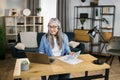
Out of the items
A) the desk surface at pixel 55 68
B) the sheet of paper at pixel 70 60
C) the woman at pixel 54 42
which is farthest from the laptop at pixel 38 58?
the woman at pixel 54 42

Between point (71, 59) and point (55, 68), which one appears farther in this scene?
point (71, 59)

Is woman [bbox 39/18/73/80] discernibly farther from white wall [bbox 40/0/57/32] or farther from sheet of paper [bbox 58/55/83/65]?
white wall [bbox 40/0/57/32]

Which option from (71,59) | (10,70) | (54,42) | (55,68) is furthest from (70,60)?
(10,70)

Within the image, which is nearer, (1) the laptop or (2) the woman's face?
(1) the laptop

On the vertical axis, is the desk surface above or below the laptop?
below

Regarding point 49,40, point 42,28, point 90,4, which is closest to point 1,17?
point 42,28

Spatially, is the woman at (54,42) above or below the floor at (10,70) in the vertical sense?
above

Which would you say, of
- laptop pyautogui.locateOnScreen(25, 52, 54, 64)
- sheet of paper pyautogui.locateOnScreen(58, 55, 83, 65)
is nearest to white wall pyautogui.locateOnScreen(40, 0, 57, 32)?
sheet of paper pyautogui.locateOnScreen(58, 55, 83, 65)

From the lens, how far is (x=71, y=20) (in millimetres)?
6219

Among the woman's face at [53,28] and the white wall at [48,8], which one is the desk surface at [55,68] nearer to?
the woman's face at [53,28]

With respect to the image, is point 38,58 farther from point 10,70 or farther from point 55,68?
point 10,70

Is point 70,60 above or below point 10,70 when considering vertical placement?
above

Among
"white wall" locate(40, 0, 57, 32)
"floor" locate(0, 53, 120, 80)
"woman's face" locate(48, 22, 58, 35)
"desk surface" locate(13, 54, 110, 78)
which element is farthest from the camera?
"white wall" locate(40, 0, 57, 32)

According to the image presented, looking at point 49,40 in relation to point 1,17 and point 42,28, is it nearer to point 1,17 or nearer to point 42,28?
point 42,28
